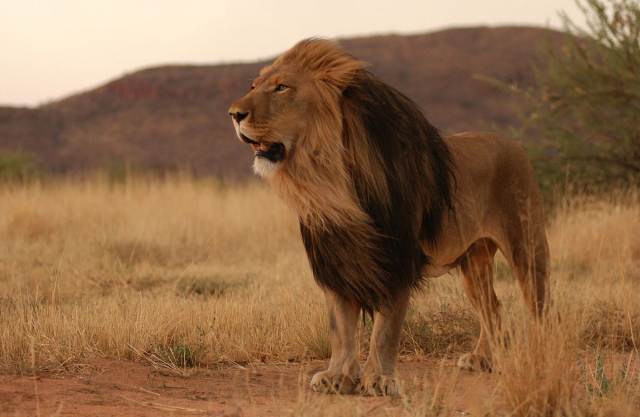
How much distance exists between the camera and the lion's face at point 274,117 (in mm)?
3783

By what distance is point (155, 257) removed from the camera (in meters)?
9.32

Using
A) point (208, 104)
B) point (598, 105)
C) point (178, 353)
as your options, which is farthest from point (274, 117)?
point (208, 104)

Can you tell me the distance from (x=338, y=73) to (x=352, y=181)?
0.52 metres

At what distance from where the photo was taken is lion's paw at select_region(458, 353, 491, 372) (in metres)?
4.88

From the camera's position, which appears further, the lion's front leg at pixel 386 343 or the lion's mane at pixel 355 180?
the lion's front leg at pixel 386 343

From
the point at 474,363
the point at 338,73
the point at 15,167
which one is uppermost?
the point at 338,73

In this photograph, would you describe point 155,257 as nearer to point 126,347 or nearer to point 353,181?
point 126,347

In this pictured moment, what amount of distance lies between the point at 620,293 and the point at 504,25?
46.5 meters

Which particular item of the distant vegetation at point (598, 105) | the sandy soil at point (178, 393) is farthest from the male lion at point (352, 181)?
the distant vegetation at point (598, 105)

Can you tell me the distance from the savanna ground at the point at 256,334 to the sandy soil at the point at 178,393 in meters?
0.01

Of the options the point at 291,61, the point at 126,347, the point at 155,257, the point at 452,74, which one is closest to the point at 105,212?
the point at 155,257

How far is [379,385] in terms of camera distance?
157 inches

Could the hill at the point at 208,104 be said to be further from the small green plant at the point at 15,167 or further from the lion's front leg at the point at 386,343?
the lion's front leg at the point at 386,343

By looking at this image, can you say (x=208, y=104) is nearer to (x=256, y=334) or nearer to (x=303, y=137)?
Answer: (x=256, y=334)
